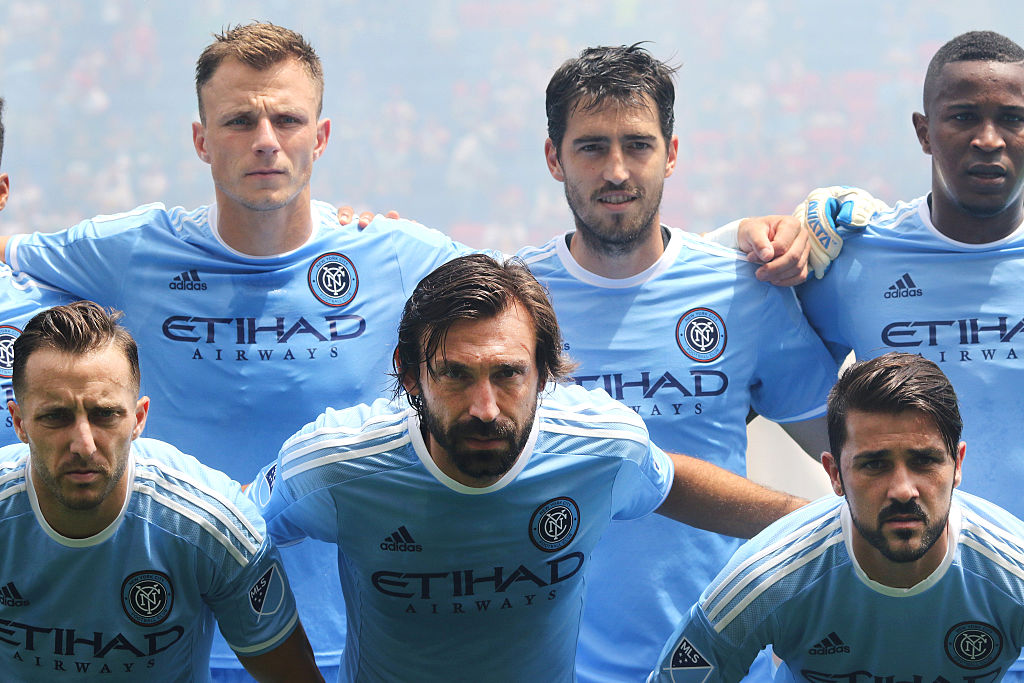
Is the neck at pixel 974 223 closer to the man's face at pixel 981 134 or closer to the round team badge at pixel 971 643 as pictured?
the man's face at pixel 981 134

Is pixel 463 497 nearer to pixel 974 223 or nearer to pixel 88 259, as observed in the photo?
pixel 88 259

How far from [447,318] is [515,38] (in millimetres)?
3815

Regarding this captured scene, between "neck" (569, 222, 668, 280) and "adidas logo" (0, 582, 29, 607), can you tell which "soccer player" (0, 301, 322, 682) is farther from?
"neck" (569, 222, 668, 280)

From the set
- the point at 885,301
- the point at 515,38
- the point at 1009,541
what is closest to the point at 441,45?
the point at 515,38

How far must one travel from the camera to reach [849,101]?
578cm

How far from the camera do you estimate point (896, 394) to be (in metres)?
2.25

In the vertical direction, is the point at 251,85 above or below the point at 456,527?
above

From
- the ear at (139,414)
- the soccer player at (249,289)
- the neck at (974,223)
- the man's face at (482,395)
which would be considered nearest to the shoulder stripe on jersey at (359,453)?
the man's face at (482,395)

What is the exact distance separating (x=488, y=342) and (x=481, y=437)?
0.20 m

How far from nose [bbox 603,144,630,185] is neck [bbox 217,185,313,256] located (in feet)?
2.86

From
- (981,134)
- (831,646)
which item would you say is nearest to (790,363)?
(981,134)

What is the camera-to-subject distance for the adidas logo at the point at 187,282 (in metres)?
3.00

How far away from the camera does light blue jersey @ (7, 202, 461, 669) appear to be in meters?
2.95

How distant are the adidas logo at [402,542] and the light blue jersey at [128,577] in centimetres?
29
